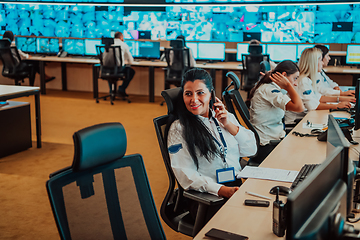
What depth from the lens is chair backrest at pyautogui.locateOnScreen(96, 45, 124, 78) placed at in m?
7.06

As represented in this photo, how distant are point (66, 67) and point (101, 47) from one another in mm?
2111

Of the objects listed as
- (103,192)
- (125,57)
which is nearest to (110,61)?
(125,57)

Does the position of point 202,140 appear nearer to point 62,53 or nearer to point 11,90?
point 11,90

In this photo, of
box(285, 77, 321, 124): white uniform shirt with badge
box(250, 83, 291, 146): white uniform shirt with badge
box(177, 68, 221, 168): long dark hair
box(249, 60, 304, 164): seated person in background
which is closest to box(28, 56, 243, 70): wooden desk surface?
box(285, 77, 321, 124): white uniform shirt with badge

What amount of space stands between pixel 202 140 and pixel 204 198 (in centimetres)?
34

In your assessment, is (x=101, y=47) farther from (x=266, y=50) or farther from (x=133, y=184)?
(x=133, y=184)

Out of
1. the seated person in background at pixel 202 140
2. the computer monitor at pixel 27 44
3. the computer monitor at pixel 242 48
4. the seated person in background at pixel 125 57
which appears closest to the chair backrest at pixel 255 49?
the computer monitor at pixel 242 48

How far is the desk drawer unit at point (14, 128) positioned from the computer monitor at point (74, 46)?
4.29 metres

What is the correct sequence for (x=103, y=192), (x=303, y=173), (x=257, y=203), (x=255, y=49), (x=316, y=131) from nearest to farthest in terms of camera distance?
(x=103, y=192)
(x=257, y=203)
(x=303, y=173)
(x=316, y=131)
(x=255, y=49)

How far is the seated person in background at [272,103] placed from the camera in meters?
3.05

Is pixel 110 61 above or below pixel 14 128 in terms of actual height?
above

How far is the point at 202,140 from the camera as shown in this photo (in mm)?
1913

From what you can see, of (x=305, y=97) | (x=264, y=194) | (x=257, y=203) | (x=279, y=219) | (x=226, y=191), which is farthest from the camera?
(x=305, y=97)

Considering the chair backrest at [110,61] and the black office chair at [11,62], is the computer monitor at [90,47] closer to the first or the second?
the chair backrest at [110,61]
